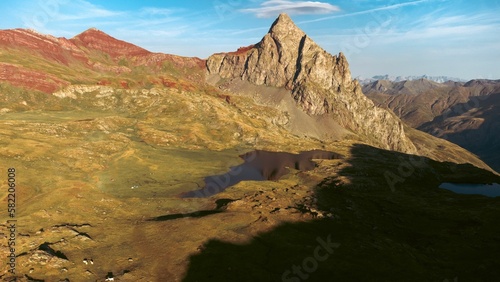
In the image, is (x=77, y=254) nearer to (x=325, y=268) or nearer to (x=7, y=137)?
(x=325, y=268)

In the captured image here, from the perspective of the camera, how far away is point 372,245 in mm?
78000

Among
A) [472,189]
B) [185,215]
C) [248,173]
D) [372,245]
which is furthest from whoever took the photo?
[472,189]

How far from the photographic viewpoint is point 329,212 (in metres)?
106

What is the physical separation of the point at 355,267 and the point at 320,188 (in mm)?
80693

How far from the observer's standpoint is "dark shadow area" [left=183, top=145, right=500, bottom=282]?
62.6 m

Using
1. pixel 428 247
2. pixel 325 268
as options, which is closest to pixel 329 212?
pixel 428 247

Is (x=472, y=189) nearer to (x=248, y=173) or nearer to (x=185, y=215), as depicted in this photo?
(x=248, y=173)

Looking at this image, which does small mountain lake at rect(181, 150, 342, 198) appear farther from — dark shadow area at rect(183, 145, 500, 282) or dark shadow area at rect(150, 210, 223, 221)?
dark shadow area at rect(183, 145, 500, 282)

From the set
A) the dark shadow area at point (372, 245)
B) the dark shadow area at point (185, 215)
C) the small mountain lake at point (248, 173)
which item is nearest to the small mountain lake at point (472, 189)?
the dark shadow area at point (372, 245)

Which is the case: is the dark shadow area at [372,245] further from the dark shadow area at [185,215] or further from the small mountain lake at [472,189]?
the small mountain lake at [472,189]

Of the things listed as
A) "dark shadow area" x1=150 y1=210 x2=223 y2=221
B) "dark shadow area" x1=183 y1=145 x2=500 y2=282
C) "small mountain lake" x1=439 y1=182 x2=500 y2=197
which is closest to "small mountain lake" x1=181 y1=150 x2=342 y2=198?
"dark shadow area" x1=150 y1=210 x2=223 y2=221

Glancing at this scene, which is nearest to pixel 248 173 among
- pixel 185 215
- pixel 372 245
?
pixel 185 215

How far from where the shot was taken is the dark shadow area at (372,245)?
205 feet

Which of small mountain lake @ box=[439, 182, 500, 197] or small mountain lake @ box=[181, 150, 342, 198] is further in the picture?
small mountain lake @ box=[439, 182, 500, 197]
